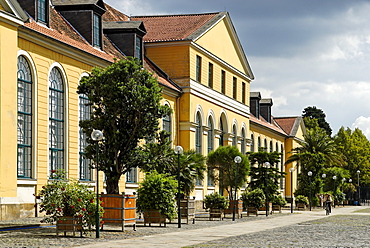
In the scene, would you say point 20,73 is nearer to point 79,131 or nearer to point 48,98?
point 48,98

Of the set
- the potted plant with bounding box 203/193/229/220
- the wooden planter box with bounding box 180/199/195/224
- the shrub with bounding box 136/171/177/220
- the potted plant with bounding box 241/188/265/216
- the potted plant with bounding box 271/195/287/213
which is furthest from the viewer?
the potted plant with bounding box 271/195/287/213

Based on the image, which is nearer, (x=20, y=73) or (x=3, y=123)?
(x=3, y=123)

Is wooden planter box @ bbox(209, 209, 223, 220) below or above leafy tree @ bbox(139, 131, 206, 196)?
below

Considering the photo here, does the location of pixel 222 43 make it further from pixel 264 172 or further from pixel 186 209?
pixel 186 209

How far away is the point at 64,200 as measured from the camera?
19.3m

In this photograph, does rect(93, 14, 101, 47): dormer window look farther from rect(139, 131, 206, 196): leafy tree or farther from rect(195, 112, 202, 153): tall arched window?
rect(195, 112, 202, 153): tall arched window

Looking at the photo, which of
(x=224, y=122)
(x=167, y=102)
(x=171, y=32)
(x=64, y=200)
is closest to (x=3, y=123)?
(x=64, y=200)

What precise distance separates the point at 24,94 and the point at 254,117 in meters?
39.9

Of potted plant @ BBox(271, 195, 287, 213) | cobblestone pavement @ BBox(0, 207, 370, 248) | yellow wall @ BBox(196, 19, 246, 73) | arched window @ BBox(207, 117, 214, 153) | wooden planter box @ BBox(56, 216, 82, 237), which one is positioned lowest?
potted plant @ BBox(271, 195, 287, 213)

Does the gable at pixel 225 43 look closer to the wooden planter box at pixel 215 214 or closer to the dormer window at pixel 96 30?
the dormer window at pixel 96 30

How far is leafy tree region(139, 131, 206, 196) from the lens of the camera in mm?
23938

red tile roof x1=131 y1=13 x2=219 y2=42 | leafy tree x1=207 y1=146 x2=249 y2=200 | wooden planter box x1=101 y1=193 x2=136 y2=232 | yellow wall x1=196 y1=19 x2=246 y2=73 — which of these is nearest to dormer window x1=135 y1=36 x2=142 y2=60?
red tile roof x1=131 y1=13 x2=219 y2=42

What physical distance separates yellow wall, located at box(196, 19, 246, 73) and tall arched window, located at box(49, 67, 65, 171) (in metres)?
16.6

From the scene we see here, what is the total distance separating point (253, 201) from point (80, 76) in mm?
13237
